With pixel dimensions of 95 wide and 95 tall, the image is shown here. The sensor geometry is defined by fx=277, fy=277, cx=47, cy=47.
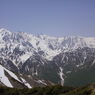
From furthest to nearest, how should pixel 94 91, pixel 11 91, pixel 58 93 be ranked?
pixel 11 91 < pixel 58 93 < pixel 94 91

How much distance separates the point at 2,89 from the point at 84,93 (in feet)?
202

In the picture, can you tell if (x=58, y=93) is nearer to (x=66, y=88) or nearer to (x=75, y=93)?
(x=66, y=88)

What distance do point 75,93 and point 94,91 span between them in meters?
13.5

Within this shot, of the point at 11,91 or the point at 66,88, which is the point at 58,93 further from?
the point at 11,91

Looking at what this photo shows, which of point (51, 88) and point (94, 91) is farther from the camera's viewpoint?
point (51, 88)

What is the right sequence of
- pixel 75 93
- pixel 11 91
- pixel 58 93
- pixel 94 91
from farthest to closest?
pixel 11 91 → pixel 58 93 → pixel 75 93 → pixel 94 91

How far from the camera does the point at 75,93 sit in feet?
476

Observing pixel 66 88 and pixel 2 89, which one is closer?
pixel 66 88

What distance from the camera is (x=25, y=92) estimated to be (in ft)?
559

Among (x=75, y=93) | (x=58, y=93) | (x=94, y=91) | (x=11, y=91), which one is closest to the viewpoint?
(x=94, y=91)

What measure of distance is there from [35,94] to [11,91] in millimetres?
17091

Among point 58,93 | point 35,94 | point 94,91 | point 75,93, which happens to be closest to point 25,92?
point 35,94

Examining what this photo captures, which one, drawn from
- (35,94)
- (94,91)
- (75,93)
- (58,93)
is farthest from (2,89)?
(94,91)

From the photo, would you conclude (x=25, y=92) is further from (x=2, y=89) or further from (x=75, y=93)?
(x=75, y=93)
